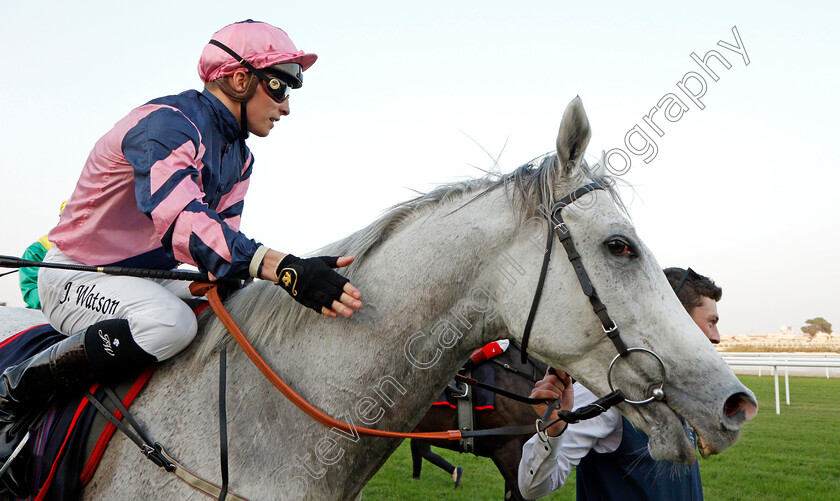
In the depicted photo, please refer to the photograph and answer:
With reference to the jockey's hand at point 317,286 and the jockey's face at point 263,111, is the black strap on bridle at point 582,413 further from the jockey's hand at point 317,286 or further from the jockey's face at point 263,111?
the jockey's face at point 263,111

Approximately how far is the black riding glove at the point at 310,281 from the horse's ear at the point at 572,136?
2.95 feet

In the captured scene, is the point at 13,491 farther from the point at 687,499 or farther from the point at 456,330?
the point at 687,499

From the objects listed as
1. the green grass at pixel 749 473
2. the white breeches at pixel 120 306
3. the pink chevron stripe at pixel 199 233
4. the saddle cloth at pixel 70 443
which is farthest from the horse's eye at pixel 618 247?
the green grass at pixel 749 473

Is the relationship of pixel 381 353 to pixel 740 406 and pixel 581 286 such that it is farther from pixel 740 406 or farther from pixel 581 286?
pixel 740 406

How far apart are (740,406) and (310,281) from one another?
4.57 feet

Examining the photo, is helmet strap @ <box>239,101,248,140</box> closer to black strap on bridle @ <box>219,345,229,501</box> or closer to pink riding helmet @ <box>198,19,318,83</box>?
pink riding helmet @ <box>198,19,318,83</box>

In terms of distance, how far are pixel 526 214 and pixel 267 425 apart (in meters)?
1.16

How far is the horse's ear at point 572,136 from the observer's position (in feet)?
6.47

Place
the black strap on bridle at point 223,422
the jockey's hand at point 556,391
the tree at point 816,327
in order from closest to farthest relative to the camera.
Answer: the black strap on bridle at point 223,422, the jockey's hand at point 556,391, the tree at point 816,327

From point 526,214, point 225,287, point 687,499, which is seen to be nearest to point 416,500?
point 687,499

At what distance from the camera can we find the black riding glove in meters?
1.86

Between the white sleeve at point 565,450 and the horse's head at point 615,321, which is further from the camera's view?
the white sleeve at point 565,450

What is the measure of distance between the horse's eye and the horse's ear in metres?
0.33

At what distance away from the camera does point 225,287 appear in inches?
94.2
